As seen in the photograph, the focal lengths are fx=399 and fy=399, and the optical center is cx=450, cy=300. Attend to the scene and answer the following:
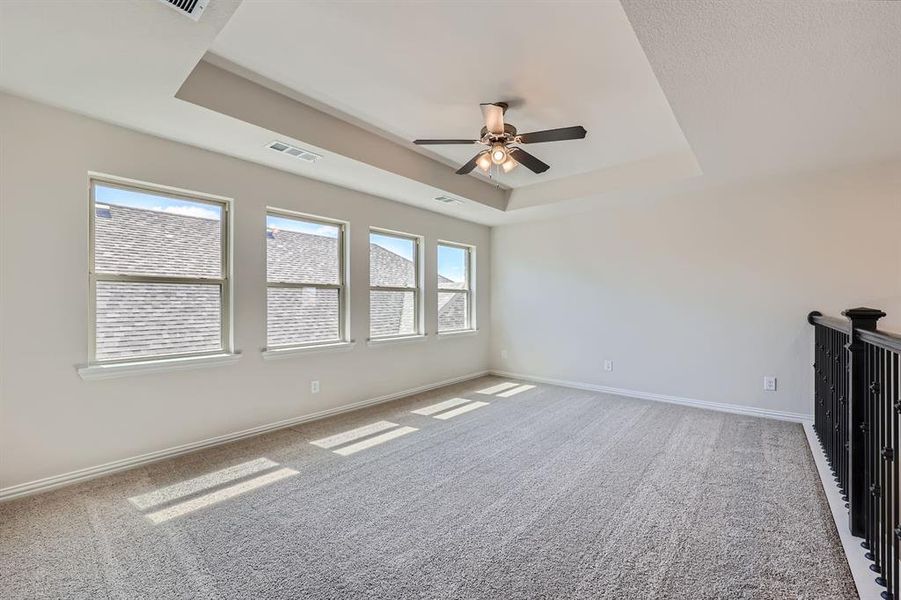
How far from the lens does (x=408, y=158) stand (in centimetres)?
396

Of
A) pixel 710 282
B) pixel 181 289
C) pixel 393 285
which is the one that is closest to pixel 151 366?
pixel 181 289

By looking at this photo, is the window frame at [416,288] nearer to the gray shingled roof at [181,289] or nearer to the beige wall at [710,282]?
the gray shingled roof at [181,289]

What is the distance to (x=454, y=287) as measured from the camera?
589 centimetres

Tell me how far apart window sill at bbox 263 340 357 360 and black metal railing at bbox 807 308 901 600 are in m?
3.88

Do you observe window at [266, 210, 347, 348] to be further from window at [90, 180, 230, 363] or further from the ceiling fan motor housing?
the ceiling fan motor housing

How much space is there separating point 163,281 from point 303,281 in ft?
3.95

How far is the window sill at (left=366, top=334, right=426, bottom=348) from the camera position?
4578 mm

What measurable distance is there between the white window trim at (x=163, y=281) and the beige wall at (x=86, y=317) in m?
0.06

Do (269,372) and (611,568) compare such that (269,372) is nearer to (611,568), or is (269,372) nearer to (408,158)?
(408,158)

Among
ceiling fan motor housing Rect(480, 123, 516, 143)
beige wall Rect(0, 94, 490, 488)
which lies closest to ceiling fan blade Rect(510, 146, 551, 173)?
ceiling fan motor housing Rect(480, 123, 516, 143)

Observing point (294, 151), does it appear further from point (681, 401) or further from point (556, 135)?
point (681, 401)

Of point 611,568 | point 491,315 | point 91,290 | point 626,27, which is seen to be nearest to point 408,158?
point 626,27

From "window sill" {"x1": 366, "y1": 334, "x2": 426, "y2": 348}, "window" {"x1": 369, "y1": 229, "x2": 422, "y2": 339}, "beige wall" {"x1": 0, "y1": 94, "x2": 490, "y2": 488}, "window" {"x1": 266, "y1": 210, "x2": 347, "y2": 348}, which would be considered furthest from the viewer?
"window" {"x1": 369, "y1": 229, "x2": 422, "y2": 339}

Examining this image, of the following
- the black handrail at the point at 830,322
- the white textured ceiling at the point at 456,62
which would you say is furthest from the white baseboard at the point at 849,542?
the white textured ceiling at the point at 456,62
